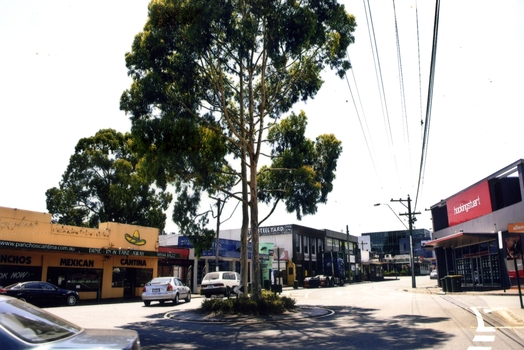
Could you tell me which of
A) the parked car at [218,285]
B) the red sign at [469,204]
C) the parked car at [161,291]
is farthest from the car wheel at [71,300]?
the red sign at [469,204]

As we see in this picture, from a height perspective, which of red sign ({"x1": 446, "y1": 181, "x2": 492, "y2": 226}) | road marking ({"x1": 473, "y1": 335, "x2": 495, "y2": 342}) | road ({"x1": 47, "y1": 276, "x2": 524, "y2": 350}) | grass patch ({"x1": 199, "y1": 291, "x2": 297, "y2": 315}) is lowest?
road ({"x1": 47, "y1": 276, "x2": 524, "y2": 350})

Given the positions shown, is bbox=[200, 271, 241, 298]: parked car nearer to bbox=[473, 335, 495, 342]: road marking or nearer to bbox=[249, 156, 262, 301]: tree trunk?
bbox=[249, 156, 262, 301]: tree trunk

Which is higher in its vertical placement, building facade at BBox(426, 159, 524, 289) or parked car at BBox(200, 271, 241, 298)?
building facade at BBox(426, 159, 524, 289)

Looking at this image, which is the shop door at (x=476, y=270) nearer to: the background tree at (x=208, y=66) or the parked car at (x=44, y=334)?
the background tree at (x=208, y=66)

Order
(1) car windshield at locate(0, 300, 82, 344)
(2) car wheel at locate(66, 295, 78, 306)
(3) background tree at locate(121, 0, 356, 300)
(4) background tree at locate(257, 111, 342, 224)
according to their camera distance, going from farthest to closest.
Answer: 1. (2) car wheel at locate(66, 295, 78, 306)
2. (4) background tree at locate(257, 111, 342, 224)
3. (3) background tree at locate(121, 0, 356, 300)
4. (1) car windshield at locate(0, 300, 82, 344)

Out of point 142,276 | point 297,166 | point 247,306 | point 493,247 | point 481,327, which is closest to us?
point 481,327

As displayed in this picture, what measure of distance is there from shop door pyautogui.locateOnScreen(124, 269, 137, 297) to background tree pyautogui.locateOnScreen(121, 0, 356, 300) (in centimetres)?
1540

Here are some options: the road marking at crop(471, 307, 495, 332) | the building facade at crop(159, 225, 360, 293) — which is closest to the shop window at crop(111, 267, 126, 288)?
the building facade at crop(159, 225, 360, 293)

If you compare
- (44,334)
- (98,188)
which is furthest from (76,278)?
(44,334)

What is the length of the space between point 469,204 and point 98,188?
3226 cm

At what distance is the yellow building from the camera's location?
79.8 feet

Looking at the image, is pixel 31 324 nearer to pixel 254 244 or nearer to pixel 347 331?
pixel 347 331

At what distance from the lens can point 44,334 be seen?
4.07 meters

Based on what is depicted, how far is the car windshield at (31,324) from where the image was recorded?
12.5 feet
